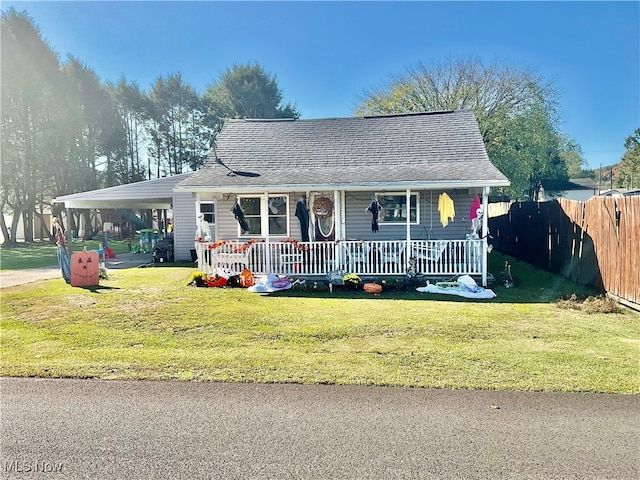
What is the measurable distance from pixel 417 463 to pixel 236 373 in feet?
7.71

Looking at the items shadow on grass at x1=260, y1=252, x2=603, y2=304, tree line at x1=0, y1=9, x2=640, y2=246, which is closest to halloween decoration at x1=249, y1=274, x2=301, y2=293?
shadow on grass at x1=260, y1=252, x2=603, y2=304

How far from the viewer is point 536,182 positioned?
33.6 metres

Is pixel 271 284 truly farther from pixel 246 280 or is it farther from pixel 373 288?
pixel 373 288

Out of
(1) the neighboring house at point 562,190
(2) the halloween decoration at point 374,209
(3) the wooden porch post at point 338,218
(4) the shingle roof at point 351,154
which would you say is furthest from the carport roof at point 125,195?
(1) the neighboring house at point 562,190

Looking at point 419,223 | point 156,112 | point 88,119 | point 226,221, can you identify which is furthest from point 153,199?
→ point 156,112

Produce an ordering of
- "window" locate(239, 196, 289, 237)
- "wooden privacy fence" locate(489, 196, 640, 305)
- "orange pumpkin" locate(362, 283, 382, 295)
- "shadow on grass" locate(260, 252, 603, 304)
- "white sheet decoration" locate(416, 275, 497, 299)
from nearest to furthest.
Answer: "wooden privacy fence" locate(489, 196, 640, 305) < "shadow on grass" locate(260, 252, 603, 304) < "white sheet decoration" locate(416, 275, 497, 299) < "orange pumpkin" locate(362, 283, 382, 295) < "window" locate(239, 196, 289, 237)

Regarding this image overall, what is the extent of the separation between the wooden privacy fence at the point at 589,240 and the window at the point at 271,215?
7.82 meters

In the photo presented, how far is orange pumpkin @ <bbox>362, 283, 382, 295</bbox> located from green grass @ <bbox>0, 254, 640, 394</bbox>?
26cm

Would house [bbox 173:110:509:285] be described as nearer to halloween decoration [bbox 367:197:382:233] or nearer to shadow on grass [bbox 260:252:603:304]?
halloween decoration [bbox 367:197:382:233]

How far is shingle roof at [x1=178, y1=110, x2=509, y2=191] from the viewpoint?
10.9 meters

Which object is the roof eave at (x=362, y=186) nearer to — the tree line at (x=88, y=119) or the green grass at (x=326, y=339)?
the green grass at (x=326, y=339)

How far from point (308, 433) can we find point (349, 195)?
9997 millimetres

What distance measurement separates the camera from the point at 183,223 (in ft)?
53.6

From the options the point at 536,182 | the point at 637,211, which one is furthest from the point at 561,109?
the point at 637,211
